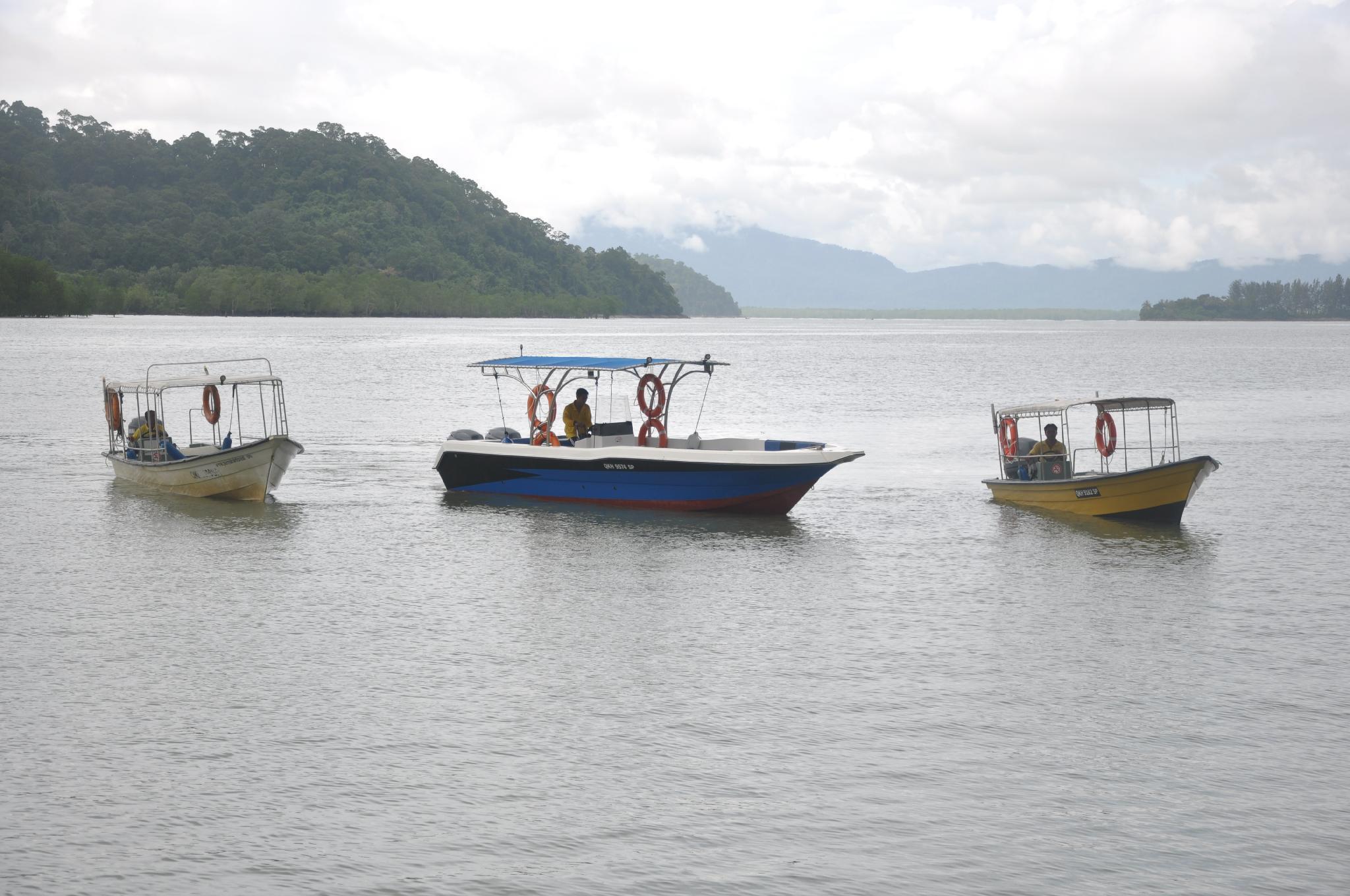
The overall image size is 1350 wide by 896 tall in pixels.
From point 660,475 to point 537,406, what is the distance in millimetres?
4721

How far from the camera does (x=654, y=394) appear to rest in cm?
2955

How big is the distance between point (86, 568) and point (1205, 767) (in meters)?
17.3

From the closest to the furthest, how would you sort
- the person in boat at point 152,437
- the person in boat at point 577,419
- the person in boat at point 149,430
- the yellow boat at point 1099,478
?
the yellow boat at point 1099,478 → the person in boat at point 577,419 → the person in boat at point 152,437 → the person in boat at point 149,430

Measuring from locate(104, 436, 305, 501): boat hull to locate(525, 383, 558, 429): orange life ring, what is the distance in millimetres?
5205

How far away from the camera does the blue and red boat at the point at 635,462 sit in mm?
27453

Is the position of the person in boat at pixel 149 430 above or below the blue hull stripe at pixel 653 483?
above

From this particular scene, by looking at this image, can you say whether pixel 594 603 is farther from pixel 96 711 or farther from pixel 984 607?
pixel 96 711

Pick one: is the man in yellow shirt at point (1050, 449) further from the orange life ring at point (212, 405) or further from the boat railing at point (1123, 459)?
the orange life ring at point (212, 405)

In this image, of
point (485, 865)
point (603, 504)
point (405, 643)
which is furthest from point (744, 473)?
point (485, 865)

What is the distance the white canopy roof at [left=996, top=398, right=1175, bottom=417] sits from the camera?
2741 centimetres

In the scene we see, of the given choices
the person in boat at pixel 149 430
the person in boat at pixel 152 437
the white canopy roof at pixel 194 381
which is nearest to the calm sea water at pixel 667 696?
the person in boat at pixel 152 437

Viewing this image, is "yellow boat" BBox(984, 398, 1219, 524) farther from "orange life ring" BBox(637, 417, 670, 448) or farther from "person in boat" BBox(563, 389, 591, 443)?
"person in boat" BBox(563, 389, 591, 443)

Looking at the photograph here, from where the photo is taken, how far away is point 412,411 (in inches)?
2303

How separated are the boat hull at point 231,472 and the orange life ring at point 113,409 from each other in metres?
3.07
